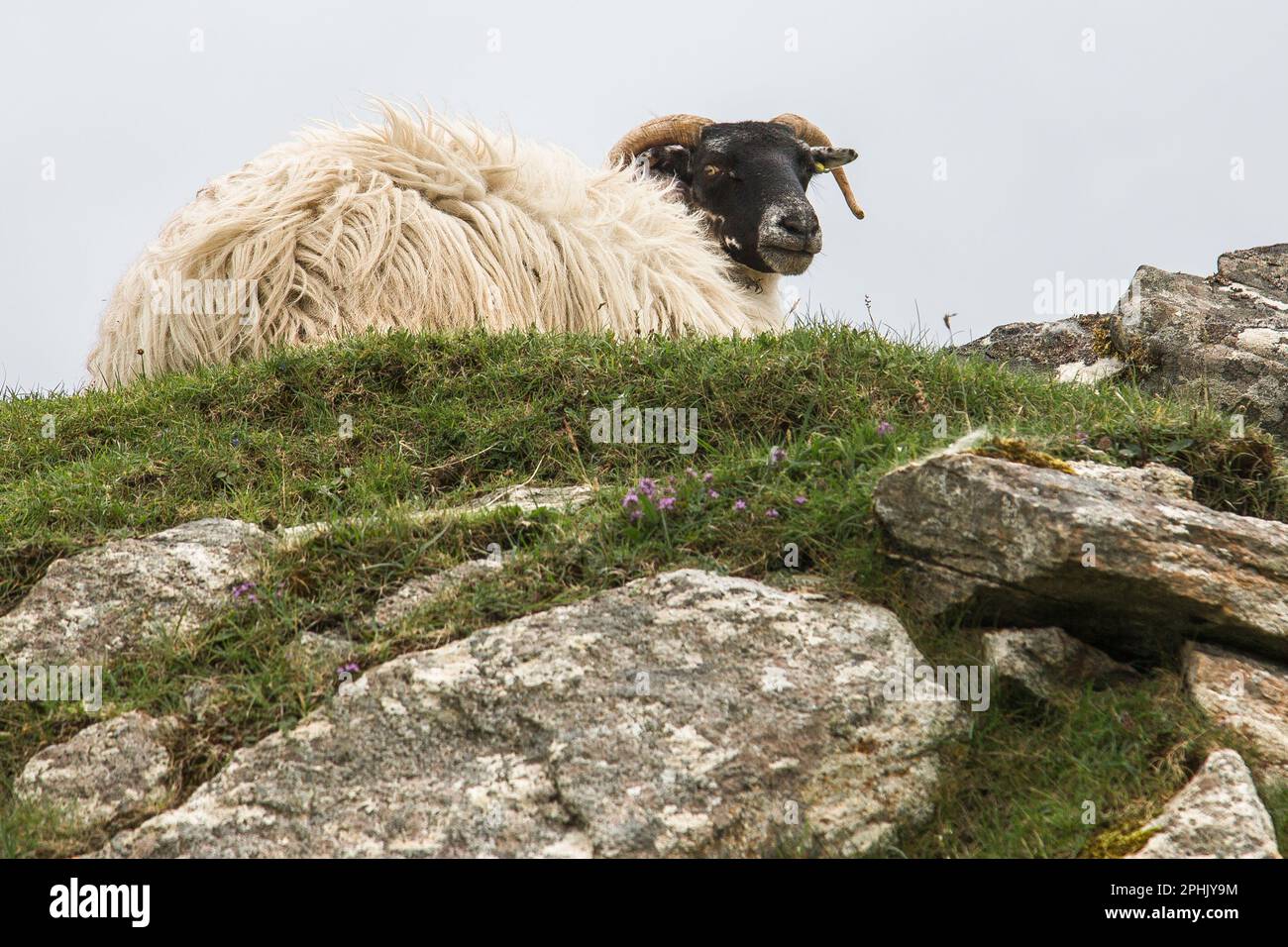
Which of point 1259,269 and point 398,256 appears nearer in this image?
point 398,256

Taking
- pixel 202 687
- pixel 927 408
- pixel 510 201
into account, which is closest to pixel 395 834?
pixel 202 687

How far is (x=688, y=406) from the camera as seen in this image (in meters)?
5.53

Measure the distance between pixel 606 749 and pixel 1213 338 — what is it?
5.38 meters

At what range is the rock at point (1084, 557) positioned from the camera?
3.82 metres

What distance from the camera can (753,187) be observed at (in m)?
10.5

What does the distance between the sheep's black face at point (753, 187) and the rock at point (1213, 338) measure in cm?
273

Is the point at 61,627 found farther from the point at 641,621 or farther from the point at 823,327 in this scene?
the point at 823,327

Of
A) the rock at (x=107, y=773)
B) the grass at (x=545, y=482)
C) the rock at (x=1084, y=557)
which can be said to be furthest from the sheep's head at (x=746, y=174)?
the rock at (x=107, y=773)

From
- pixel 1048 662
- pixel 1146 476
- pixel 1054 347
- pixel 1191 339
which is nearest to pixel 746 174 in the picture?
pixel 1054 347

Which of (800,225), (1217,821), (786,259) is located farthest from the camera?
(786,259)

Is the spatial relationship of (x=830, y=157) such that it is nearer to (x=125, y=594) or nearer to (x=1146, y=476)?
(x=1146, y=476)

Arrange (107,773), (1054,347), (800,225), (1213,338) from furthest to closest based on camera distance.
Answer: (800,225) → (1054,347) → (1213,338) → (107,773)

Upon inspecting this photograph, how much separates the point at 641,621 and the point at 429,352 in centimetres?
269

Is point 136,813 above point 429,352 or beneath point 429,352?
beneath
